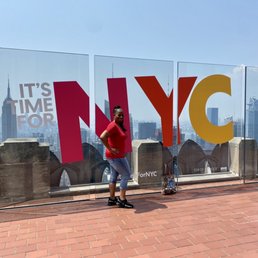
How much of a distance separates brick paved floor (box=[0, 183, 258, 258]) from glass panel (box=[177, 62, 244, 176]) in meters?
1.16

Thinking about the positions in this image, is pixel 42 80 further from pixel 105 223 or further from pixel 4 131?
pixel 105 223

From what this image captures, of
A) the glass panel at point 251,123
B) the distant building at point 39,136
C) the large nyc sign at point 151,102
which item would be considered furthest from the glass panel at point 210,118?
the distant building at point 39,136

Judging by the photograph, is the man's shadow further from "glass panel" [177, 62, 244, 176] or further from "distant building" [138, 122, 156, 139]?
"glass panel" [177, 62, 244, 176]

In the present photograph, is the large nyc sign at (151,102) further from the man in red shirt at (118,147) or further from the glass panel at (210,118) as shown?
the man in red shirt at (118,147)

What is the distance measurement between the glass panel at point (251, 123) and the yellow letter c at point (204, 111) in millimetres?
362

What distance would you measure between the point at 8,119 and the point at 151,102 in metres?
2.38

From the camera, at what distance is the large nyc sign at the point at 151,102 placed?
4.61 metres

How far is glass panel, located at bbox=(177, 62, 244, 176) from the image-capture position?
5.43m

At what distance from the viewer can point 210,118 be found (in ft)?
18.7

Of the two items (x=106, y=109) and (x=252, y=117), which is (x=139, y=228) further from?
(x=252, y=117)

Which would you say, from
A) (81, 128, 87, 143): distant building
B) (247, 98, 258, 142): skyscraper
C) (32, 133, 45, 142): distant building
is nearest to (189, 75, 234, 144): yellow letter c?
(247, 98, 258, 142): skyscraper

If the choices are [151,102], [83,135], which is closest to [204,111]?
[151,102]

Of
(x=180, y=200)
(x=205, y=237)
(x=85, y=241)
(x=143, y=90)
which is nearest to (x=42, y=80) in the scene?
(x=143, y=90)

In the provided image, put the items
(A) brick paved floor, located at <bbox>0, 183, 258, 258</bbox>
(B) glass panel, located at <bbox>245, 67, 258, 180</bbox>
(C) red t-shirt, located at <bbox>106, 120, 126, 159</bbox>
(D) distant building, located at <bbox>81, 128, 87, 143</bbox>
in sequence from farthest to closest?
(B) glass panel, located at <bbox>245, 67, 258, 180</bbox> < (D) distant building, located at <bbox>81, 128, 87, 143</bbox> < (C) red t-shirt, located at <bbox>106, 120, 126, 159</bbox> < (A) brick paved floor, located at <bbox>0, 183, 258, 258</bbox>
